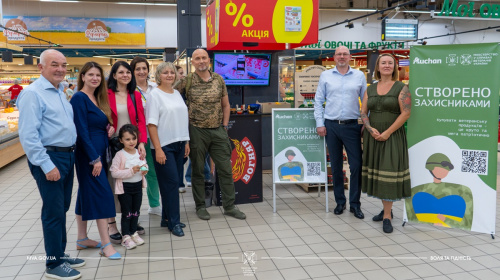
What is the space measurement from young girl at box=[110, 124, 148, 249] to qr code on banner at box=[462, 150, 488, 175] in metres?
2.96

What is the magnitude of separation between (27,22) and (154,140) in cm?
1231

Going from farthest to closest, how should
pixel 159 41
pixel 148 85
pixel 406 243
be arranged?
pixel 159 41 → pixel 148 85 → pixel 406 243

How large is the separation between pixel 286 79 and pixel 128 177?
5.12m

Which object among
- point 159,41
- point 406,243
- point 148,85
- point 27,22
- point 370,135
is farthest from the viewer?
point 159,41

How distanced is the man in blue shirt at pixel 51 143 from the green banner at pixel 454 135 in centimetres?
312

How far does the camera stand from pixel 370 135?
13.0 feet

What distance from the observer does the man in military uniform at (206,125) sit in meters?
4.03

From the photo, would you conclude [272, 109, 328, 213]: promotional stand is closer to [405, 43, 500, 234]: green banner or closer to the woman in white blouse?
[405, 43, 500, 234]: green banner

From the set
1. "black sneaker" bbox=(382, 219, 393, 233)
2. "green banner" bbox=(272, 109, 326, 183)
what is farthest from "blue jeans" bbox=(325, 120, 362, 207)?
"black sneaker" bbox=(382, 219, 393, 233)

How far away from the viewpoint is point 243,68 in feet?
22.3

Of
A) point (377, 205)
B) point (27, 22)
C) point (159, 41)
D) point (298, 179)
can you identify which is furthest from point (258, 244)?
point (27, 22)

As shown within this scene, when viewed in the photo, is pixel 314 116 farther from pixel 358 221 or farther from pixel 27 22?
pixel 27 22

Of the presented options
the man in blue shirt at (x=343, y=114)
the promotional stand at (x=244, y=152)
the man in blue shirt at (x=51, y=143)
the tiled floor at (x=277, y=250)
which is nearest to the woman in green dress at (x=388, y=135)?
the man in blue shirt at (x=343, y=114)

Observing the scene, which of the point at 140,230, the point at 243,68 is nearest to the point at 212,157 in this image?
the point at 140,230
